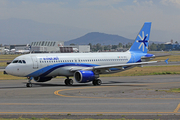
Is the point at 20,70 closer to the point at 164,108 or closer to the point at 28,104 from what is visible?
the point at 28,104

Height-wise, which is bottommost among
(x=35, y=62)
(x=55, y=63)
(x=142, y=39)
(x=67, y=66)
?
(x=67, y=66)

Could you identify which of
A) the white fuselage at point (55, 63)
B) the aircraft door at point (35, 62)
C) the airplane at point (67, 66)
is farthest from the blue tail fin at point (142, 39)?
the aircraft door at point (35, 62)

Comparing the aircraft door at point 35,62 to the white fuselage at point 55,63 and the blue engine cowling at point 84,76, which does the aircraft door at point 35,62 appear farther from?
the blue engine cowling at point 84,76

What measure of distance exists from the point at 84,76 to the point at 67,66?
333cm

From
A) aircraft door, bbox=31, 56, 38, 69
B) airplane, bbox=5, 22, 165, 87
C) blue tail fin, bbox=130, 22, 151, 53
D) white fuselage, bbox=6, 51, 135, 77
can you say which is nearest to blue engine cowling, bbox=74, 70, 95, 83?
airplane, bbox=5, 22, 165, 87

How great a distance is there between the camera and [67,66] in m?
37.6

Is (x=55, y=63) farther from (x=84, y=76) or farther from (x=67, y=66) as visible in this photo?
(x=84, y=76)

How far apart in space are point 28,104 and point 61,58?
1667cm

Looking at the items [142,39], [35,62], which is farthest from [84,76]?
[142,39]

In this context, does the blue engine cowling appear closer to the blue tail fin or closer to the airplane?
the airplane

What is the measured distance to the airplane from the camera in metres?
34.6

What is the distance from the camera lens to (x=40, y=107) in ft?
65.5

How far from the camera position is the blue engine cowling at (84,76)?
35500mm

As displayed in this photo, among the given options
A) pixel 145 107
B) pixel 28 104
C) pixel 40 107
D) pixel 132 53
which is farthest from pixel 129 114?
pixel 132 53
